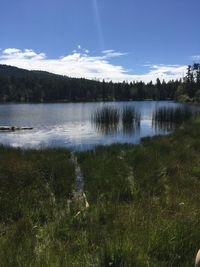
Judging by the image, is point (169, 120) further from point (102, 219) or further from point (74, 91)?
point (74, 91)

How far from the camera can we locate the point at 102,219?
6262 mm

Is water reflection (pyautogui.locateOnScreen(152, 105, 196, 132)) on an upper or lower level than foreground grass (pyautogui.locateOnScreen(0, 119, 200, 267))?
lower

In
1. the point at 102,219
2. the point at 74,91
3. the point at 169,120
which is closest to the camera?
the point at 102,219

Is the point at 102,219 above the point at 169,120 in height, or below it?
above

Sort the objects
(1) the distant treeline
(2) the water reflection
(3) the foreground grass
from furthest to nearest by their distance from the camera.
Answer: (1) the distant treeline < (2) the water reflection < (3) the foreground grass

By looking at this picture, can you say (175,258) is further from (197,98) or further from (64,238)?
(197,98)

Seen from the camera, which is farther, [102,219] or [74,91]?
[74,91]

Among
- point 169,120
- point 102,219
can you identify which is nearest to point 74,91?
point 169,120

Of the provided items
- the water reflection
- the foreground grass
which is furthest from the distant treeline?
the foreground grass

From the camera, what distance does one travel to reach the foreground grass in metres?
4.23

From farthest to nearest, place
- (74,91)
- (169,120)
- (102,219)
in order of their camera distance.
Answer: (74,91) < (169,120) < (102,219)

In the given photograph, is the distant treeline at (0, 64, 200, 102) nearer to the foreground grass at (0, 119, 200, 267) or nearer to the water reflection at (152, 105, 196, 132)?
the water reflection at (152, 105, 196, 132)

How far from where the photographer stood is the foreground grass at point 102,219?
423 centimetres

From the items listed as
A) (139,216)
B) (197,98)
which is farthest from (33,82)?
(139,216)
